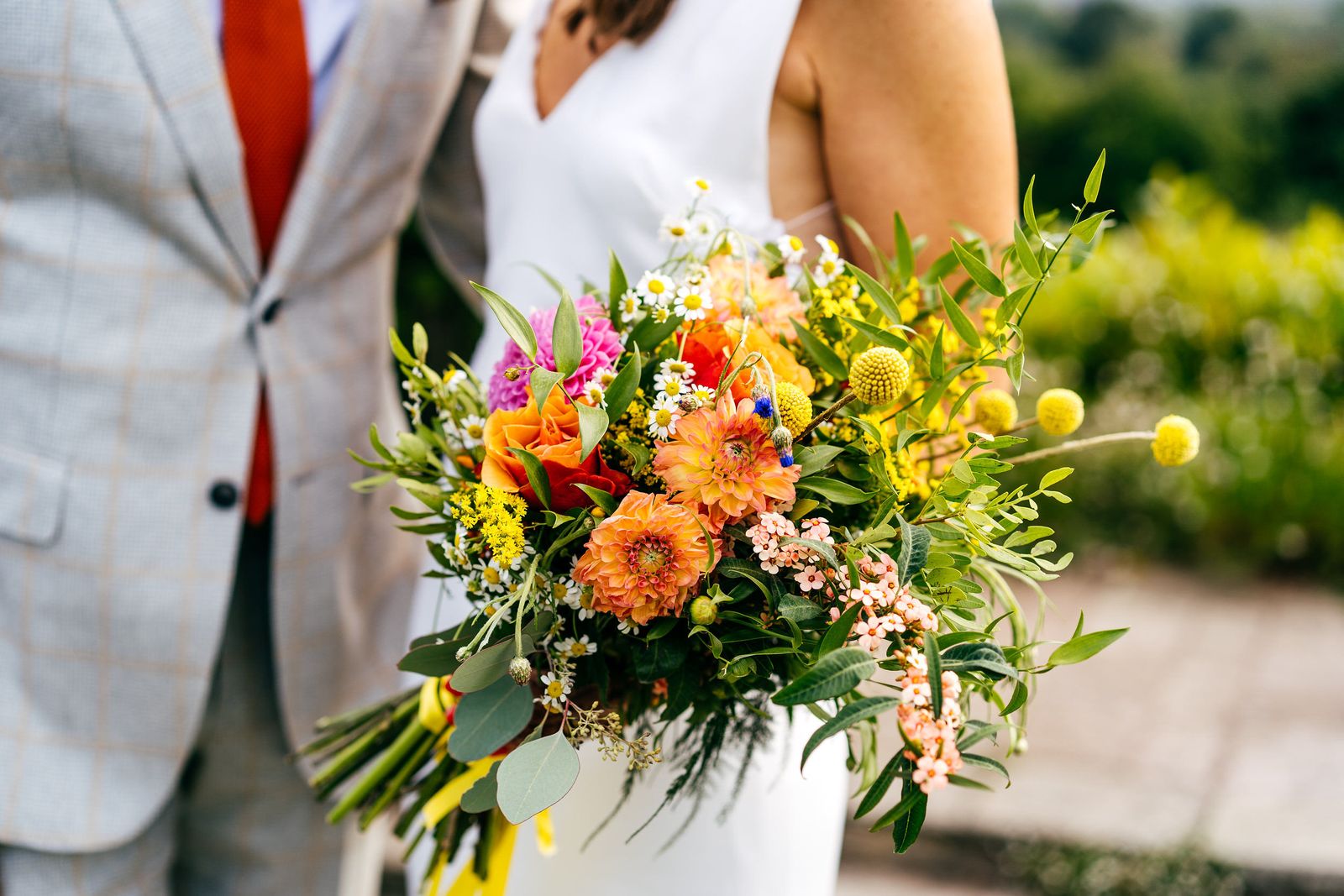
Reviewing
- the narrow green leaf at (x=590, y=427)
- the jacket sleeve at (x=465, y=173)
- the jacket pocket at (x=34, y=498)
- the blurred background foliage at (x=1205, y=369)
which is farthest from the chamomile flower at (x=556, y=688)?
the blurred background foliage at (x=1205, y=369)

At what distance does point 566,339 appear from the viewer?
932 mm

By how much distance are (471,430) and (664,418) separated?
237 mm

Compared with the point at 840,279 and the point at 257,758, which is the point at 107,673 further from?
the point at 840,279

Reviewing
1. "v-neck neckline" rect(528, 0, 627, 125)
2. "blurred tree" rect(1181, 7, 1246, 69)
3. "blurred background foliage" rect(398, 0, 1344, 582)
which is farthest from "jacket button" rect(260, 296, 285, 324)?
"blurred tree" rect(1181, 7, 1246, 69)

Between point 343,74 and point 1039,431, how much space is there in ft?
9.50

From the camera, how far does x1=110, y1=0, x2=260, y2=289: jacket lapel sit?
4.94 ft

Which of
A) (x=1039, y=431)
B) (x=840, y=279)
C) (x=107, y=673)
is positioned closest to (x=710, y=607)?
(x=840, y=279)

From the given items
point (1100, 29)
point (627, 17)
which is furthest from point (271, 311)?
point (1100, 29)

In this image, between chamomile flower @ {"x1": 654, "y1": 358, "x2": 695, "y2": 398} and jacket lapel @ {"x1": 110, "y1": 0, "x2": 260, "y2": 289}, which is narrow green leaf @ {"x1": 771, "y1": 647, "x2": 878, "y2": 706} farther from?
jacket lapel @ {"x1": 110, "y1": 0, "x2": 260, "y2": 289}

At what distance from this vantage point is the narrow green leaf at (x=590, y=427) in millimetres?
872

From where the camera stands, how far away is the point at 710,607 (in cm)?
89

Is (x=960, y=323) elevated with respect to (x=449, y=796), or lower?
elevated

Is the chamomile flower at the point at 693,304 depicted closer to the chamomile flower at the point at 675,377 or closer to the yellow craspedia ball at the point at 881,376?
the chamomile flower at the point at 675,377

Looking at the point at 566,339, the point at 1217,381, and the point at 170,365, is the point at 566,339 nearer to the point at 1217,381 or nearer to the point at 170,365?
the point at 170,365
